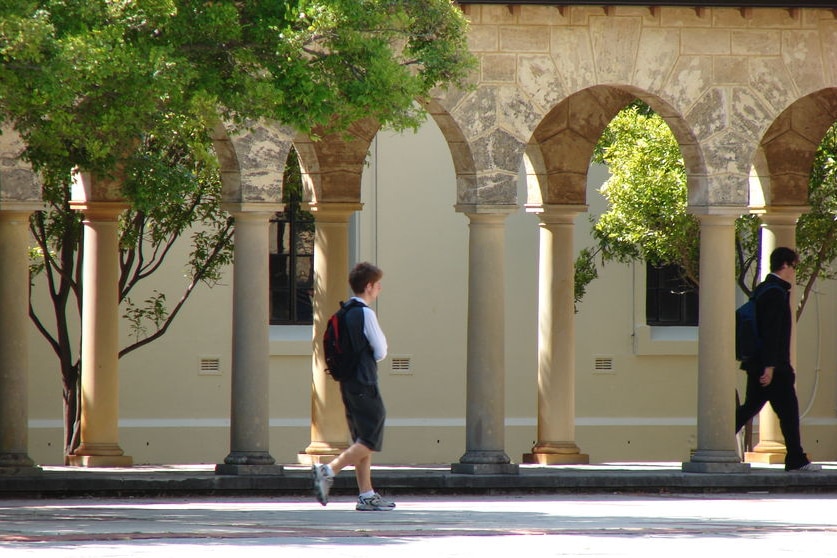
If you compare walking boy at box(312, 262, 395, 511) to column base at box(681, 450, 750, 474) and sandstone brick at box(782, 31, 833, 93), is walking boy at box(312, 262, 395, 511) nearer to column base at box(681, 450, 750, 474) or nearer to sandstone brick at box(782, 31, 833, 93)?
column base at box(681, 450, 750, 474)

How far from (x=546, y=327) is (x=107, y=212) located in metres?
5.05

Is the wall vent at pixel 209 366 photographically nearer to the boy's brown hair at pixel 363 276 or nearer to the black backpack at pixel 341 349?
the black backpack at pixel 341 349

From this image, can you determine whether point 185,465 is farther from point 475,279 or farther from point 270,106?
point 270,106

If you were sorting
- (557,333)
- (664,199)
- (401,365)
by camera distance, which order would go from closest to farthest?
(557,333), (664,199), (401,365)

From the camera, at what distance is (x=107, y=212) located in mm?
19031

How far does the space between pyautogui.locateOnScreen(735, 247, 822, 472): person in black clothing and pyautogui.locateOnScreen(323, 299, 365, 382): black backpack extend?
519 cm

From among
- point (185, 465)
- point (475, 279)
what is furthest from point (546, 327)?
point (185, 465)

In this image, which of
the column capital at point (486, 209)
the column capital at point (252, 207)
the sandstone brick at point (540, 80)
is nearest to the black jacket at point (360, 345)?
the column capital at point (252, 207)

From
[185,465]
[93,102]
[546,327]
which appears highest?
[93,102]

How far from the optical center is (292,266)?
87.5 feet

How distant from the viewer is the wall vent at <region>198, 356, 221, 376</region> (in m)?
25.7

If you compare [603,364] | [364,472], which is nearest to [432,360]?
[603,364]

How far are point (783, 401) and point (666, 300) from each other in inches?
435

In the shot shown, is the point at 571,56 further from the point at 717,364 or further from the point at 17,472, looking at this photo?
the point at 17,472
